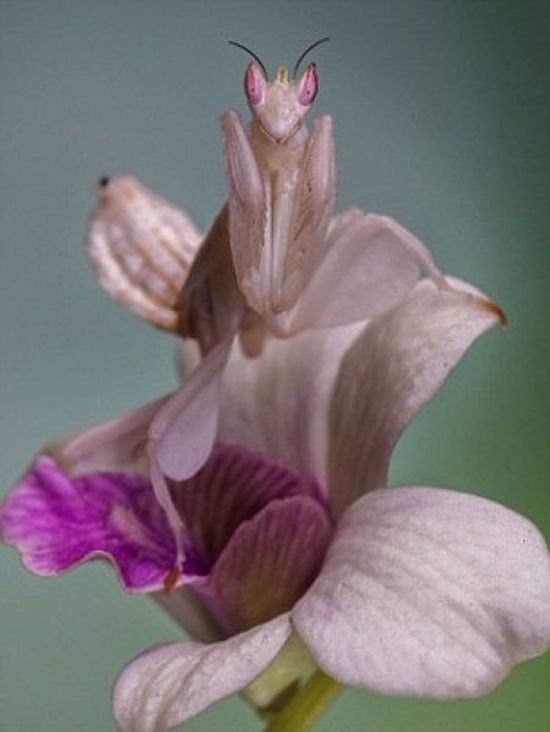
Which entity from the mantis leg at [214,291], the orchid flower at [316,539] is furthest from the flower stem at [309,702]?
the mantis leg at [214,291]

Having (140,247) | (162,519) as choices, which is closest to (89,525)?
(162,519)

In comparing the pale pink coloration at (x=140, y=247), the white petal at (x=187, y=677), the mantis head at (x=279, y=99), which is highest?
the mantis head at (x=279, y=99)

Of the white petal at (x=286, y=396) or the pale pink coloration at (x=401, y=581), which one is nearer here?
the pale pink coloration at (x=401, y=581)

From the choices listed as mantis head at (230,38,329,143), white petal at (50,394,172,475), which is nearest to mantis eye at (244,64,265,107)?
mantis head at (230,38,329,143)

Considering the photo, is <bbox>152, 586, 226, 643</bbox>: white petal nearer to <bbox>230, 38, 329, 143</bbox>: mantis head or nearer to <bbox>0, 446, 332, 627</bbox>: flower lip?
<bbox>0, 446, 332, 627</bbox>: flower lip

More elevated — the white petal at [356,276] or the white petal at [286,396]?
the white petal at [356,276]

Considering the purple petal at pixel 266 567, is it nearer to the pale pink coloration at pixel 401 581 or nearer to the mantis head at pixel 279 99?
the pale pink coloration at pixel 401 581

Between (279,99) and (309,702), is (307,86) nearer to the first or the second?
(279,99)
